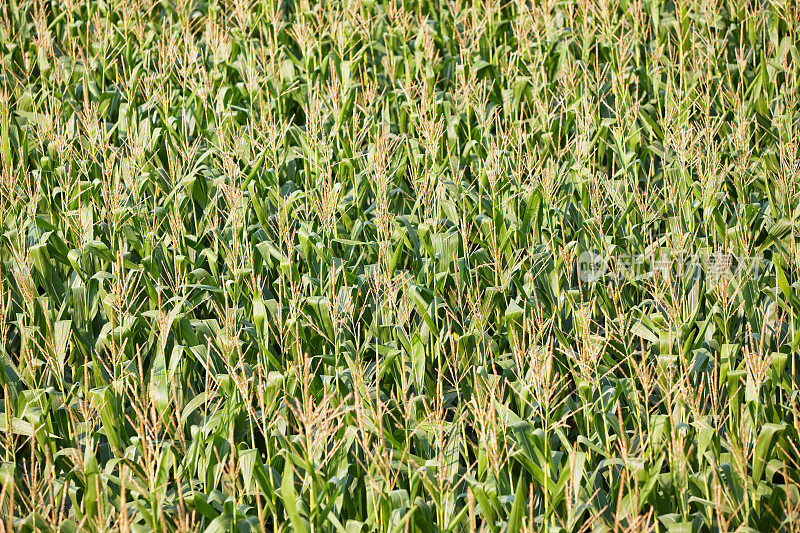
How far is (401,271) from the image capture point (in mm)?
3562

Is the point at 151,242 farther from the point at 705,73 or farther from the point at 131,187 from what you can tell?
the point at 705,73

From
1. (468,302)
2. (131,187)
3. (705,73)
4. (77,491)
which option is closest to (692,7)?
(705,73)

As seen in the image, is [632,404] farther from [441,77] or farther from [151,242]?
[441,77]

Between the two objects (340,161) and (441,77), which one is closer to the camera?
(340,161)

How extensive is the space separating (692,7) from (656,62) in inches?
29.8

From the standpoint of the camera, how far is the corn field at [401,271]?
8.34 ft

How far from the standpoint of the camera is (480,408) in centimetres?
246

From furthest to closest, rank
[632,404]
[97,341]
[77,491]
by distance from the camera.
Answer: [97,341] → [632,404] → [77,491]

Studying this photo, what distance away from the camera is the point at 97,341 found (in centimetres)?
321

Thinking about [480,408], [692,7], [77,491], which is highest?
[692,7]

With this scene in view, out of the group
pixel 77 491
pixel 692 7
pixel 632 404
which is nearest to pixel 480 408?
pixel 632 404

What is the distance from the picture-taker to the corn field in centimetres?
254

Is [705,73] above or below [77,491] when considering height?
above

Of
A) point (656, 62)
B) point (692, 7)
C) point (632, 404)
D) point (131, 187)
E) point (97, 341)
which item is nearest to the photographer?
point (632, 404)
